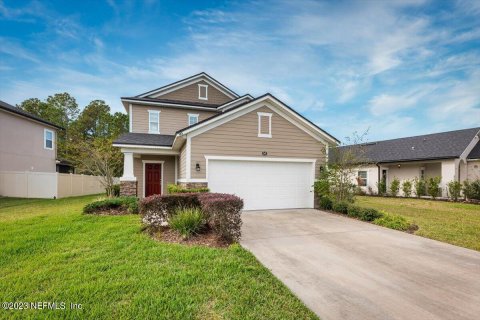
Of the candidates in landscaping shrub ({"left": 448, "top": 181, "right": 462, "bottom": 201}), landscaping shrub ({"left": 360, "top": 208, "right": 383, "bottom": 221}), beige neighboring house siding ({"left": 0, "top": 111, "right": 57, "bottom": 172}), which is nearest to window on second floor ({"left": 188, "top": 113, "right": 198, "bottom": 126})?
landscaping shrub ({"left": 360, "top": 208, "right": 383, "bottom": 221})

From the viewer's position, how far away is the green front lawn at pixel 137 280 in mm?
2873

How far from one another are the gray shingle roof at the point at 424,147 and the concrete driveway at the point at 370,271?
9.50 m

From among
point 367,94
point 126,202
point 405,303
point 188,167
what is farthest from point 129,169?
point 367,94

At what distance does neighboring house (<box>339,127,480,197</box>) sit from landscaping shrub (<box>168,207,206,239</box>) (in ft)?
30.9

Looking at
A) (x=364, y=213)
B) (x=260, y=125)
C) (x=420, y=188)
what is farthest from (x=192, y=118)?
(x=420, y=188)

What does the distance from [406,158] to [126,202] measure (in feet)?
66.0

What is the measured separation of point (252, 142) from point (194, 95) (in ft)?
27.7

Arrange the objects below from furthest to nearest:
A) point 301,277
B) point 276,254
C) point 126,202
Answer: point 126,202 → point 276,254 → point 301,277

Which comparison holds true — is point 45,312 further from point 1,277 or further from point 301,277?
point 301,277

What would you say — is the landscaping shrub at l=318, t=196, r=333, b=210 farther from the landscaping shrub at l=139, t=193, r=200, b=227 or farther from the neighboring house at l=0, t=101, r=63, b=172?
the neighboring house at l=0, t=101, r=63, b=172

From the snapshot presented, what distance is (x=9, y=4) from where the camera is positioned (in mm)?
9641

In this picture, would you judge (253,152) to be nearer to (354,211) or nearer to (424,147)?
(354,211)

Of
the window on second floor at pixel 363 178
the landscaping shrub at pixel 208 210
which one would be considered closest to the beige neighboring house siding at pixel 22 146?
the landscaping shrub at pixel 208 210

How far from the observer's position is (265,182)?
10812mm
